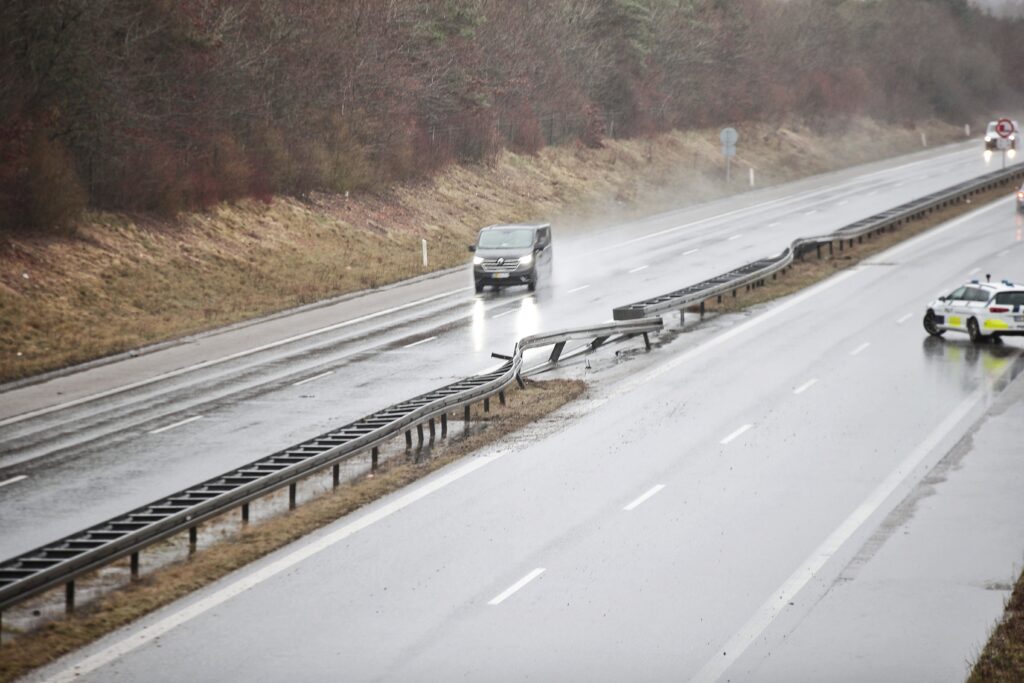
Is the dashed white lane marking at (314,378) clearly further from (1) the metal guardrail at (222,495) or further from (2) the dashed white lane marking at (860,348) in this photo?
(2) the dashed white lane marking at (860,348)

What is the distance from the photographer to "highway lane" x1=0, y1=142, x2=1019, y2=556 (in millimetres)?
21375

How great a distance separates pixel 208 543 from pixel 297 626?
3.56m

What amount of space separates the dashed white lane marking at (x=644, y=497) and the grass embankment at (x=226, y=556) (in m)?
3.44

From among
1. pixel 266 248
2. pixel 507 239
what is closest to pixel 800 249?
pixel 507 239

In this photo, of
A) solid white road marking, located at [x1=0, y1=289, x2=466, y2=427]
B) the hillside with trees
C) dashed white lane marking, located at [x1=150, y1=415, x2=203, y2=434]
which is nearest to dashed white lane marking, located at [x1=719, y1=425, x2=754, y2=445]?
dashed white lane marking, located at [x1=150, y1=415, x2=203, y2=434]

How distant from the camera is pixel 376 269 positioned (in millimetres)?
47125

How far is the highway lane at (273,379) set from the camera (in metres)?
21.4

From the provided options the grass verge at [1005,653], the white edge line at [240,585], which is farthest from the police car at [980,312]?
the grass verge at [1005,653]

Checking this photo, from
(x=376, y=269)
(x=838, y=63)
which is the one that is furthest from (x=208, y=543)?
(x=838, y=63)

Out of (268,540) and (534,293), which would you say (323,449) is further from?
(534,293)

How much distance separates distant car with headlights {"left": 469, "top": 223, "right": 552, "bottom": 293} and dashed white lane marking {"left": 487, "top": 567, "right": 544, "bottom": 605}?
24.9 meters

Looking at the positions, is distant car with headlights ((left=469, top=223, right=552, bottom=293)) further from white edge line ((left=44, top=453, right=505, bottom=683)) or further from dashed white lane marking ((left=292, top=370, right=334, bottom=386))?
white edge line ((left=44, top=453, right=505, bottom=683))

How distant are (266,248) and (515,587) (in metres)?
31.8

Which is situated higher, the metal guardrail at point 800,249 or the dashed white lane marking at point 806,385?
the metal guardrail at point 800,249
